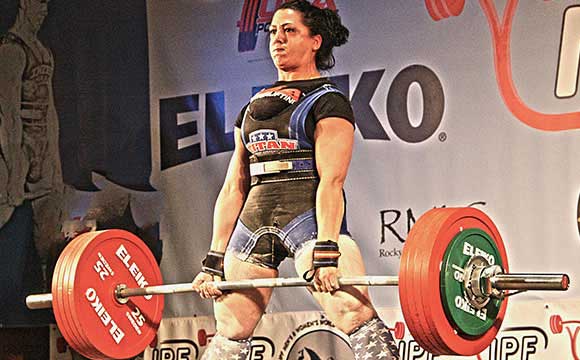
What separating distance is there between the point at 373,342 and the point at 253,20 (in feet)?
7.23

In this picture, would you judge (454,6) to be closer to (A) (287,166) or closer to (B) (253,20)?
(B) (253,20)

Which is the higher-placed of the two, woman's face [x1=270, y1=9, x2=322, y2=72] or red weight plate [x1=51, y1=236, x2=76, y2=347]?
woman's face [x1=270, y1=9, x2=322, y2=72]

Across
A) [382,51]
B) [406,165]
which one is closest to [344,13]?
[382,51]

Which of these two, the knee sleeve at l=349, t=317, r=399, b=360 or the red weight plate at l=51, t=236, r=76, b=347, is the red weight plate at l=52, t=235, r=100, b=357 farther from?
the knee sleeve at l=349, t=317, r=399, b=360

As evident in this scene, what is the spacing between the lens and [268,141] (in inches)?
127

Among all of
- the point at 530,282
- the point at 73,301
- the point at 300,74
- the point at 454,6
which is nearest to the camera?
the point at 530,282

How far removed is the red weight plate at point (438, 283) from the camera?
2.93m

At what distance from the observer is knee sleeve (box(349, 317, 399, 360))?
3.08 meters

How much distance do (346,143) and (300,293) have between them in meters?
1.56

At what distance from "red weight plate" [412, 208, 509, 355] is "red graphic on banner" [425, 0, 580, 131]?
3.37 feet

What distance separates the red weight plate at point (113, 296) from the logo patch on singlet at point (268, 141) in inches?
29.5

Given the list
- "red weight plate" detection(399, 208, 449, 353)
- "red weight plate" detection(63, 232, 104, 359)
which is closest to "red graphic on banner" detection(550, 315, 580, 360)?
"red weight plate" detection(399, 208, 449, 353)

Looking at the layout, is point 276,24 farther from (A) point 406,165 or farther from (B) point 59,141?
(B) point 59,141

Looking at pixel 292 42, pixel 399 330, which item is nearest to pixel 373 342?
pixel 292 42
